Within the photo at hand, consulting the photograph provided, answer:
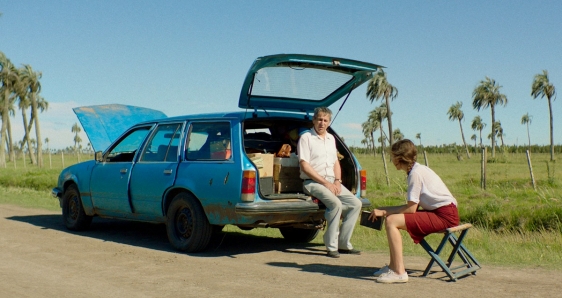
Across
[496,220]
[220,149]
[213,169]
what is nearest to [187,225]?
[213,169]

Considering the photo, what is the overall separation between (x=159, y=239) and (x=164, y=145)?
1651 millimetres

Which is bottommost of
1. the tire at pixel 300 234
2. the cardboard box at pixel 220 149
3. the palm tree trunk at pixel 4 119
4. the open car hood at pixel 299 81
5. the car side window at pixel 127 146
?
the tire at pixel 300 234

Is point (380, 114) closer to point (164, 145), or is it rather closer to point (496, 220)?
point (496, 220)

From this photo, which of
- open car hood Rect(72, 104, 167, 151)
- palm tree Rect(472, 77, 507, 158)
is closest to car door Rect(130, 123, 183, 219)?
open car hood Rect(72, 104, 167, 151)

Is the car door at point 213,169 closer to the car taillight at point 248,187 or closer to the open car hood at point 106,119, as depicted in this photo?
the car taillight at point 248,187

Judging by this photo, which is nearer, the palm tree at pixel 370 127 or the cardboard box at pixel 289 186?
the cardboard box at pixel 289 186

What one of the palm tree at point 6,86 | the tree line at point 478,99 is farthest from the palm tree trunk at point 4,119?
the tree line at point 478,99

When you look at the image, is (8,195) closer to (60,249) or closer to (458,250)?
(60,249)

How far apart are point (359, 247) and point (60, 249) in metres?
4.00

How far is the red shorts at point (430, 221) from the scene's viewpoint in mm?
6172

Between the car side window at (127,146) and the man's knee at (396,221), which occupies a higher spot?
the car side window at (127,146)

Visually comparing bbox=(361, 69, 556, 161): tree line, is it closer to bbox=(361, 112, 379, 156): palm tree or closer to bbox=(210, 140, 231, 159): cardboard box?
bbox=(361, 112, 379, 156): palm tree

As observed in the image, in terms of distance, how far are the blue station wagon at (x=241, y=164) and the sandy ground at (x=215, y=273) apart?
1.50ft

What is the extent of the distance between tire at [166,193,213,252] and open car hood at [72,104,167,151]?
3.82 metres
